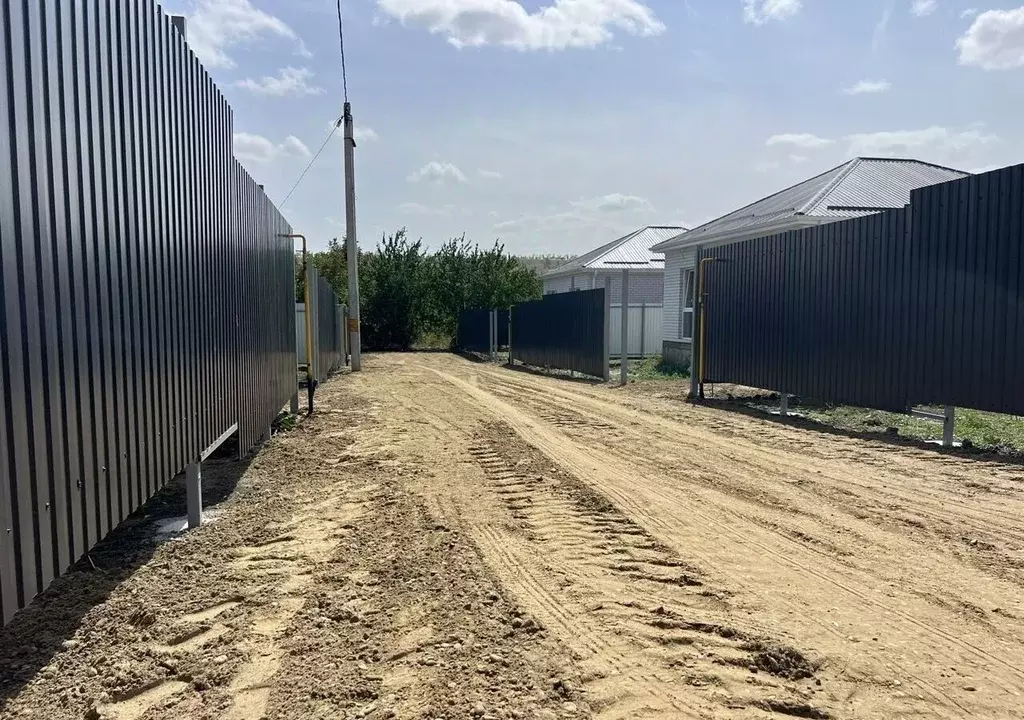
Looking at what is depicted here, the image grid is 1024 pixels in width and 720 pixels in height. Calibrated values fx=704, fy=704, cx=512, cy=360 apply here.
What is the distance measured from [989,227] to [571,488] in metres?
5.48

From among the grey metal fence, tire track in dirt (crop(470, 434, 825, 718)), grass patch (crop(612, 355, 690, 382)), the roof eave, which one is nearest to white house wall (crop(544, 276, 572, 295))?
the roof eave

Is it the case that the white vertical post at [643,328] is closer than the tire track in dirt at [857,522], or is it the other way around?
the tire track in dirt at [857,522]

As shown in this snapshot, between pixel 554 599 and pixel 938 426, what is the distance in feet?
26.1

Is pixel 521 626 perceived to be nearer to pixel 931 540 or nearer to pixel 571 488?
pixel 571 488

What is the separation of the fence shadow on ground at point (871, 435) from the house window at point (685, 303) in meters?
7.69

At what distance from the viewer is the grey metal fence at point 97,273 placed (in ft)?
8.36

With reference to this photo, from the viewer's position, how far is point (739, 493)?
5.80m

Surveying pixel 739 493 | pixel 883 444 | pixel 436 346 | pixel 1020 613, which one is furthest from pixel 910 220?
pixel 436 346

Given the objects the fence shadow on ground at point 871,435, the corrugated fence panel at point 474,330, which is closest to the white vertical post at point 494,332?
the corrugated fence panel at point 474,330

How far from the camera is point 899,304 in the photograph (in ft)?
28.7

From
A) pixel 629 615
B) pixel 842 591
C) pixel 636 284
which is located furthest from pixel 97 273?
pixel 636 284

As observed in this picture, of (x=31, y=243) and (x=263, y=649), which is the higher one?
(x=31, y=243)

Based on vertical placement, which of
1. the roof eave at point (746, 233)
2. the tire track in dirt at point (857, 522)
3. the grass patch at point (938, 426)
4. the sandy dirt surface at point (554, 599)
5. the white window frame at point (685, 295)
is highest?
the roof eave at point (746, 233)

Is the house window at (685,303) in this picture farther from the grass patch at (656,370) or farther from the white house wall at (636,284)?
the white house wall at (636,284)
